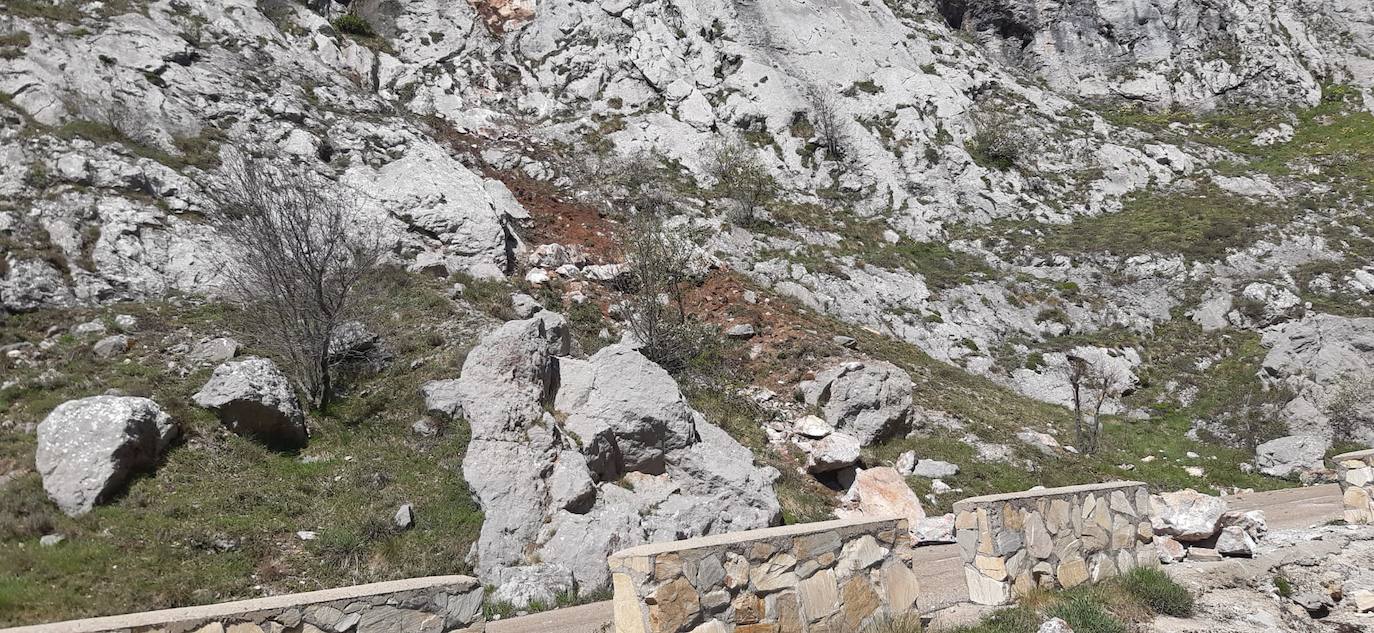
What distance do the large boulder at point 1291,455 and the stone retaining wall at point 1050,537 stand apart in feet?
47.8

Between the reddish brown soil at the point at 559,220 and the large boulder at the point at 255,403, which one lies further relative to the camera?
the reddish brown soil at the point at 559,220

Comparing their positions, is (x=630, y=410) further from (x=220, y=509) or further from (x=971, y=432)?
(x=971, y=432)

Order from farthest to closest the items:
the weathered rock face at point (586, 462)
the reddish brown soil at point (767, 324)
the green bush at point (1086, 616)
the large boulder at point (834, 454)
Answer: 1. the reddish brown soil at point (767, 324)
2. the large boulder at point (834, 454)
3. the weathered rock face at point (586, 462)
4. the green bush at point (1086, 616)

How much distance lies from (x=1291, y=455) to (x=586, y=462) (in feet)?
63.2

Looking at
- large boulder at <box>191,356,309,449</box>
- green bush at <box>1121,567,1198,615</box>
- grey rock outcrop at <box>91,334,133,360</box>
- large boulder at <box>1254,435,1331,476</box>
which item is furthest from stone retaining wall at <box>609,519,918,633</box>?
large boulder at <box>1254,435,1331,476</box>

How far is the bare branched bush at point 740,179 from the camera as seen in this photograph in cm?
2694

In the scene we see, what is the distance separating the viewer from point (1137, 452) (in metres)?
18.8

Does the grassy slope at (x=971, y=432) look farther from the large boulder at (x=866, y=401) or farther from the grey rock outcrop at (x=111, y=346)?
the grey rock outcrop at (x=111, y=346)

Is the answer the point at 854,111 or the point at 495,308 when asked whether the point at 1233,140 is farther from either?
the point at 495,308

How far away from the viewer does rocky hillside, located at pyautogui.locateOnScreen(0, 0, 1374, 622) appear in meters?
10.3

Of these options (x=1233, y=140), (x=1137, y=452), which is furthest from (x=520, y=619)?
(x=1233, y=140)

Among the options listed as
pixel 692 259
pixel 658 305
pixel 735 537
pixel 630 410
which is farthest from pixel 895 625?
pixel 692 259

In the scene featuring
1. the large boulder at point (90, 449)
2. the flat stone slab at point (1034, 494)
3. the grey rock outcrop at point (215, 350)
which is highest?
the flat stone slab at point (1034, 494)

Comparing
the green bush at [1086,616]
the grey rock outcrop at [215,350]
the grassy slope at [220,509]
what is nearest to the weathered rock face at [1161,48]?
the green bush at [1086,616]
